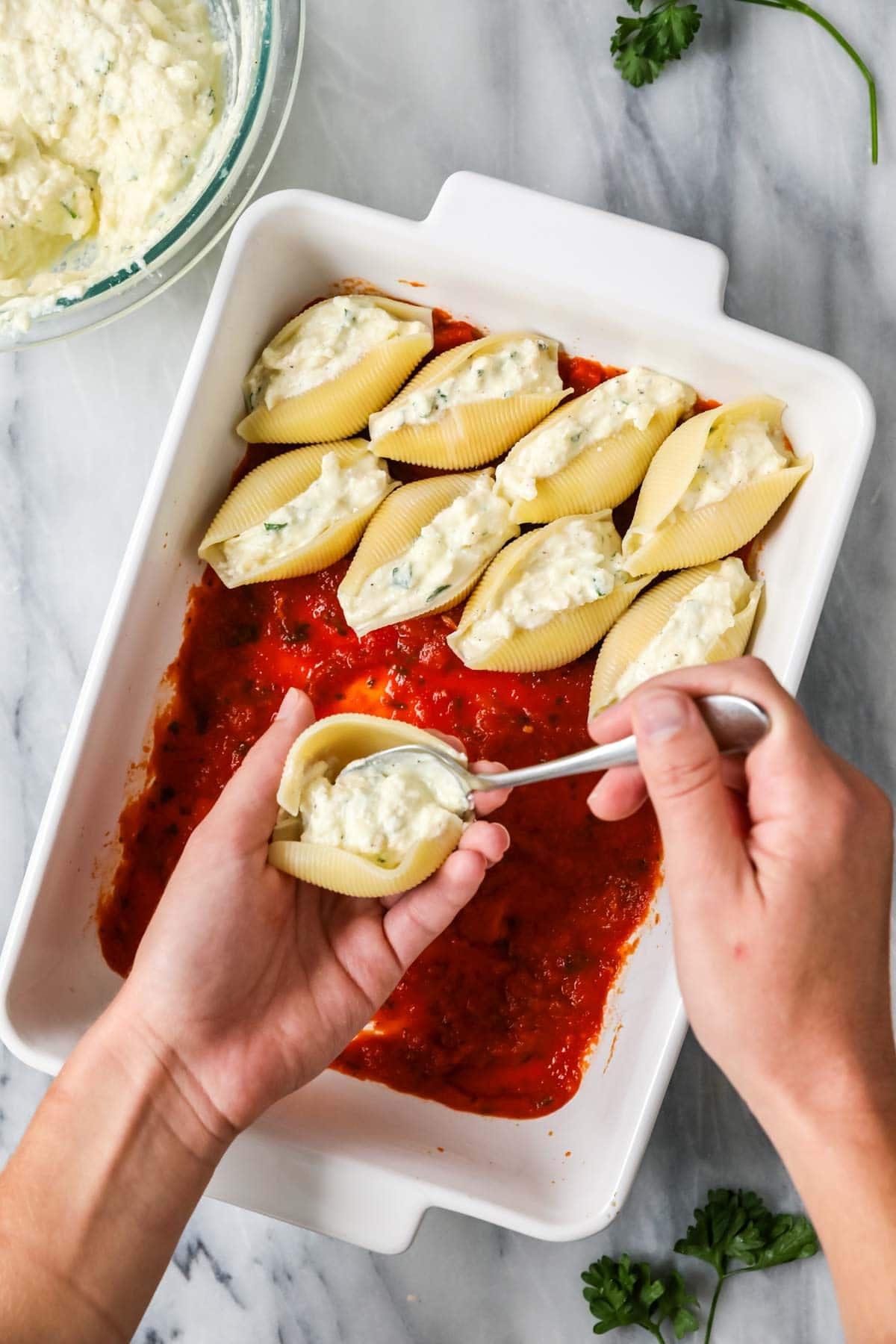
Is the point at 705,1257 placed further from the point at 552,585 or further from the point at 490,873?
Answer: the point at 552,585

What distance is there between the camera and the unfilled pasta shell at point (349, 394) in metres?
1.99

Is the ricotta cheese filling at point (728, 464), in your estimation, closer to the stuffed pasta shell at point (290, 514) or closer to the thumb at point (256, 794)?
the stuffed pasta shell at point (290, 514)

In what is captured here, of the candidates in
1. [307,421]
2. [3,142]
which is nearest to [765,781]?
[307,421]

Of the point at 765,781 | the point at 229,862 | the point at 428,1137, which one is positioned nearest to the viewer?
the point at 765,781

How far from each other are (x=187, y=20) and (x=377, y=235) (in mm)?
577

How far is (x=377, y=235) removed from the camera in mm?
1904

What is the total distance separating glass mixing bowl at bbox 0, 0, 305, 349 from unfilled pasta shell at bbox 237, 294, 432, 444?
223 mm

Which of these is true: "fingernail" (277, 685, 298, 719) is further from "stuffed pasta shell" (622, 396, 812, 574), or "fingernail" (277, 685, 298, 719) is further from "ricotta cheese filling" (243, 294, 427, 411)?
"stuffed pasta shell" (622, 396, 812, 574)

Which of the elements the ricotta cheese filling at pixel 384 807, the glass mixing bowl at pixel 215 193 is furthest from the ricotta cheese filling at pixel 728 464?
the glass mixing bowl at pixel 215 193

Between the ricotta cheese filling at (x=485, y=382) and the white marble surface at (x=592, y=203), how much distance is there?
382 mm

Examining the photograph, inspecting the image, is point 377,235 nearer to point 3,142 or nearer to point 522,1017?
point 3,142

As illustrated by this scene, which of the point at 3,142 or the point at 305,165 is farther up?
the point at 3,142

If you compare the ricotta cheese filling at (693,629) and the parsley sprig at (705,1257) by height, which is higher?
the ricotta cheese filling at (693,629)

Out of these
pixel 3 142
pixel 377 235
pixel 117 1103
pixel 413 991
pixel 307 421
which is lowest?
pixel 413 991
